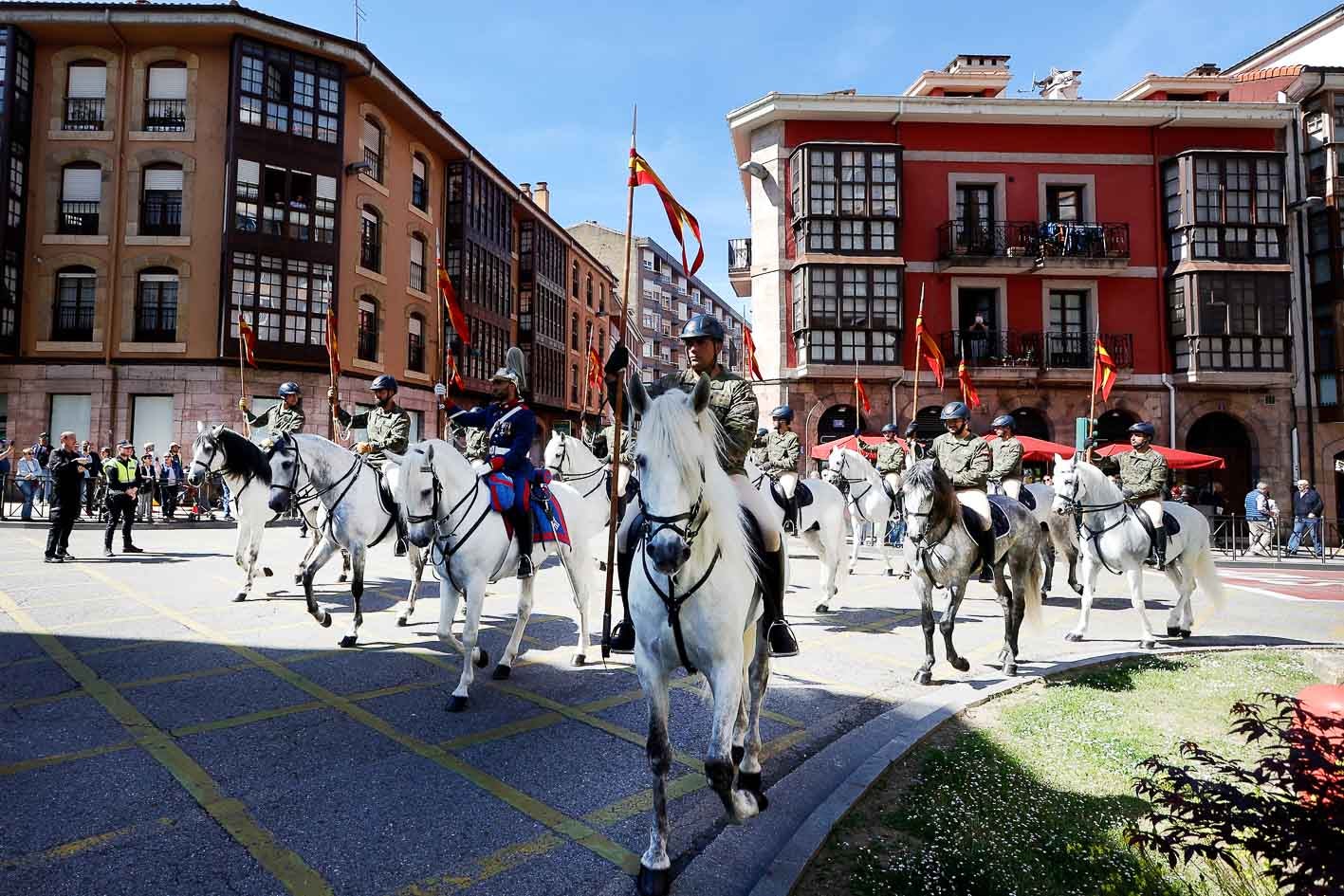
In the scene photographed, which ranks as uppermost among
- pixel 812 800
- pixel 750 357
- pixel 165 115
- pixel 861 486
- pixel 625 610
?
pixel 165 115

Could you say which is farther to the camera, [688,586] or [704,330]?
[704,330]

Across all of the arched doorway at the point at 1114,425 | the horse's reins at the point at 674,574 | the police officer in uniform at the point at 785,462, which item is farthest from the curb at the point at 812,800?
the arched doorway at the point at 1114,425

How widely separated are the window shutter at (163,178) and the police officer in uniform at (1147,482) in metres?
31.8

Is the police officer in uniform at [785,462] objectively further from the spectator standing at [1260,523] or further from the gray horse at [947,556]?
the spectator standing at [1260,523]

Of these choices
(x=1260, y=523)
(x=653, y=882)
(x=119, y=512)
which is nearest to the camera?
(x=653, y=882)

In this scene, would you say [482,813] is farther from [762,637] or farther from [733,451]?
[733,451]

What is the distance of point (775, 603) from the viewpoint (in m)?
4.54

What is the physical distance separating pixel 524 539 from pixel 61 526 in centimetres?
1121

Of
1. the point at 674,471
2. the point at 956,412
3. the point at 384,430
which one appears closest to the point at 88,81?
the point at 384,430

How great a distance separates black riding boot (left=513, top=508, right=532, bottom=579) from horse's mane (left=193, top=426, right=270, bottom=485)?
5137 mm

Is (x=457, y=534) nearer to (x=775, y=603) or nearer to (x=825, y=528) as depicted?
(x=775, y=603)

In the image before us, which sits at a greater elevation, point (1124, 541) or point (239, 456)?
point (239, 456)

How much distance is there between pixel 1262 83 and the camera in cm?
2862

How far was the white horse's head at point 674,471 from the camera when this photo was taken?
124 inches
